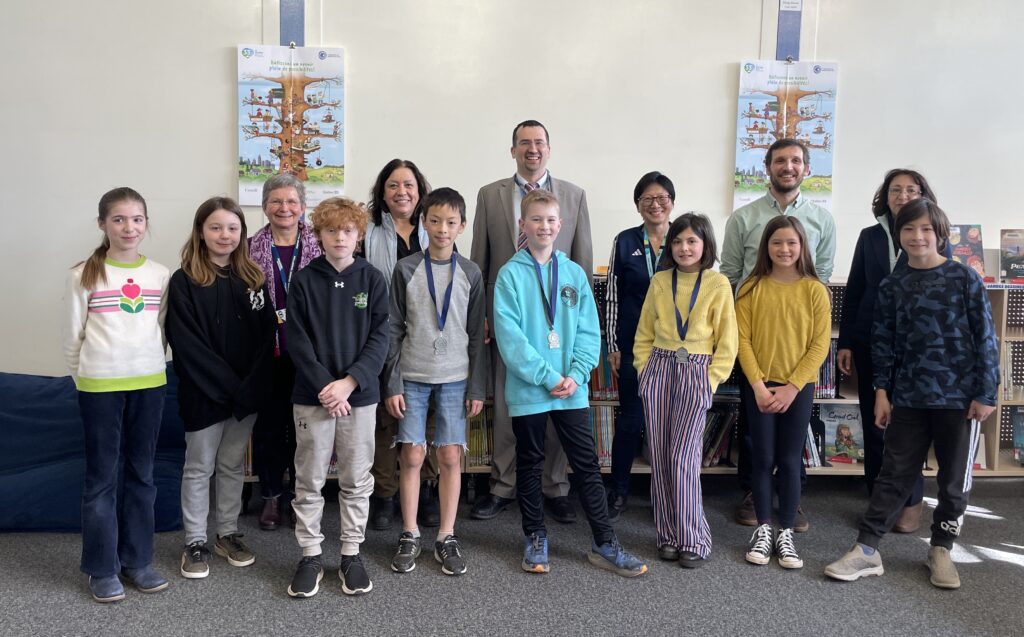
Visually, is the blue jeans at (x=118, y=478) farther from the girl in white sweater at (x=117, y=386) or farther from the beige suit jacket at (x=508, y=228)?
the beige suit jacket at (x=508, y=228)

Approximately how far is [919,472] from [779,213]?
3.82 ft

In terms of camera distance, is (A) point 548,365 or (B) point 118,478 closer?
(B) point 118,478

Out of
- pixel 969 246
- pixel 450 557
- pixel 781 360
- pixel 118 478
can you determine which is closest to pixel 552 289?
pixel 781 360

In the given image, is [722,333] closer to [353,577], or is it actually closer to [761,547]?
[761,547]

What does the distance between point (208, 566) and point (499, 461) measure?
1228mm

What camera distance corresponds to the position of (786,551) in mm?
2504

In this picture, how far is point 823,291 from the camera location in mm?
2514

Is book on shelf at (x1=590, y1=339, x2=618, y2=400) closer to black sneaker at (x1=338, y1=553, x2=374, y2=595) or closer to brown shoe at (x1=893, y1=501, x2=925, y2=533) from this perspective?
brown shoe at (x1=893, y1=501, x2=925, y2=533)

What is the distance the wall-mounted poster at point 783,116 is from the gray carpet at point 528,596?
2039 millimetres

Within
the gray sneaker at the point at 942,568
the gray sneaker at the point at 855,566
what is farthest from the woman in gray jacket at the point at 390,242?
the gray sneaker at the point at 942,568

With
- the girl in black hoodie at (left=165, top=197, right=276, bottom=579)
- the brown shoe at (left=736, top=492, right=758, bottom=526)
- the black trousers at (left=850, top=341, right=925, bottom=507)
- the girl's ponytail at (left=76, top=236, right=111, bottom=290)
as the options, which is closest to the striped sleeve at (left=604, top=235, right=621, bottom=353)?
the brown shoe at (left=736, top=492, right=758, bottom=526)

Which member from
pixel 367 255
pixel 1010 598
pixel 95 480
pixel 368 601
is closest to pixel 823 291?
pixel 1010 598

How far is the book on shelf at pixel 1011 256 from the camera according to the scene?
3660 millimetres

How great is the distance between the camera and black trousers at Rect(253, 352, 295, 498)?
2.70 m
